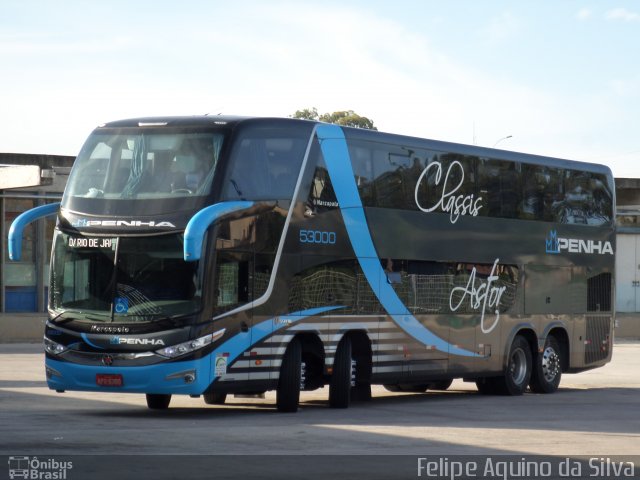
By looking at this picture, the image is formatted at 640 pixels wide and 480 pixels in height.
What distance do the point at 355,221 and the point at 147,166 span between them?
11.8 feet

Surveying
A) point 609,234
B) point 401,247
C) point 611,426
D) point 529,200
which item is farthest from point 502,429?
point 609,234

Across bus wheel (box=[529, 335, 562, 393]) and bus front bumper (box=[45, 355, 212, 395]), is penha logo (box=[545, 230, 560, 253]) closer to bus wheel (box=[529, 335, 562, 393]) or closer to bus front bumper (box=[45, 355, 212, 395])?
bus wheel (box=[529, 335, 562, 393])

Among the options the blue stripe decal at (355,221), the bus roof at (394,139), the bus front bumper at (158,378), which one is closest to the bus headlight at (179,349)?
the bus front bumper at (158,378)

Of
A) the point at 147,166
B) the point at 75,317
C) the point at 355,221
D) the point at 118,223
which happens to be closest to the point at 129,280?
the point at 118,223

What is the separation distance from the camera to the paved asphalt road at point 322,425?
543 inches

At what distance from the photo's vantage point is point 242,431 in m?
15.7

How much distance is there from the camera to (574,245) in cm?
2589

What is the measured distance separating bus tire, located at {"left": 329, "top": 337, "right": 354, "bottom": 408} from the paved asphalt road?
316 millimetres

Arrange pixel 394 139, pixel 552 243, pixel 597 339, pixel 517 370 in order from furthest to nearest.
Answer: pixel 597 339 < pixel 552 243 < pixel 517 370 < pixel 394 139

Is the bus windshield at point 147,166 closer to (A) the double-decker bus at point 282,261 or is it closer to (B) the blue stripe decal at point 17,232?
(A) the double-decker bus at point 282,261

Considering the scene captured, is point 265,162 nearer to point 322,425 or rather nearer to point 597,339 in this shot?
point 322,425

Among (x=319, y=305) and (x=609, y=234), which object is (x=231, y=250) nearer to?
(x=319, y=305)

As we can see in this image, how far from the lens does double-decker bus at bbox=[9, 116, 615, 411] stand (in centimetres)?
1755

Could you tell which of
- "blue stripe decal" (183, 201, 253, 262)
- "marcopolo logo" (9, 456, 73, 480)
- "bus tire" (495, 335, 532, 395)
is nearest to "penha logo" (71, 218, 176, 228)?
"blue stripe decal" (183, 201, 253, 262)
